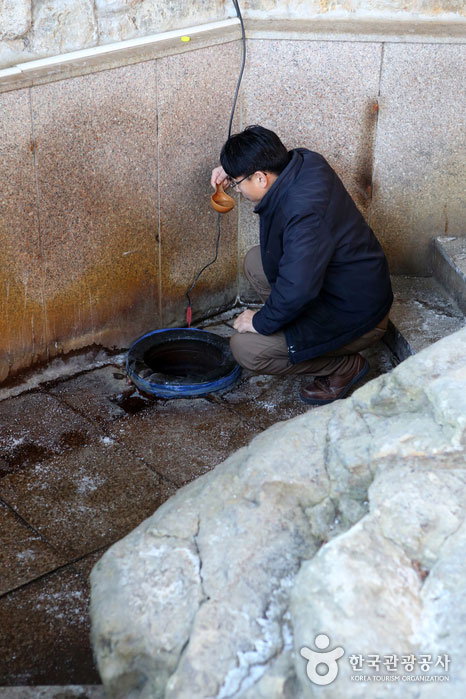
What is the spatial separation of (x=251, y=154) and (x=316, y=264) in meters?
0.63

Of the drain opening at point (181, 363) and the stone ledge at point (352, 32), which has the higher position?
the stone ledge at point (352, 32)

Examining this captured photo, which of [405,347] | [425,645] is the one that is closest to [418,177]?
[405,347]

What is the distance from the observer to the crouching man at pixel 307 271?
3.83m

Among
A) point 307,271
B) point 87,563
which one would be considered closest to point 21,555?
point 87,563

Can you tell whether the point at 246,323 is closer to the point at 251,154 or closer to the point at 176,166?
the point at 251,154

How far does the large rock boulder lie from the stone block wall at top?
8.24 feet

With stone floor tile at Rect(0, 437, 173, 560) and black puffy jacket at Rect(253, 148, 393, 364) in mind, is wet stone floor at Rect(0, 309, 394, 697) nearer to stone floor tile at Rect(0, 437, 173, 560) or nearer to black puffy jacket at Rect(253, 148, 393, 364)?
stone floor tile at Rect(0, 437, 173, 560)

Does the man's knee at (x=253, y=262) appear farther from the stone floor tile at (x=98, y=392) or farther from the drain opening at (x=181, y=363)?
the stone floor tile at (x=98, y=392)

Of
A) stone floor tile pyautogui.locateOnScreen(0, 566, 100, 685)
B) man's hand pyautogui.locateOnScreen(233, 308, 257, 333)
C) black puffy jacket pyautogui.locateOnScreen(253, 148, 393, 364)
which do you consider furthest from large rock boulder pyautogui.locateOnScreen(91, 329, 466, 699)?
man's hand pyautogui.locateOnScreen(233, 308, 257, 333)

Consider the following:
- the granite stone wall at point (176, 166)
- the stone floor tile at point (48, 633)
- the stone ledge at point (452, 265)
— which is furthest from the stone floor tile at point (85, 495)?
the stone ledge at point (452, 265)

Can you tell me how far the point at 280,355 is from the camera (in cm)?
424

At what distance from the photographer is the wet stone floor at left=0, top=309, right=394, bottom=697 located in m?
2.84

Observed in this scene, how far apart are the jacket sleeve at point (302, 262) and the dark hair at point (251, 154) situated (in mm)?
314

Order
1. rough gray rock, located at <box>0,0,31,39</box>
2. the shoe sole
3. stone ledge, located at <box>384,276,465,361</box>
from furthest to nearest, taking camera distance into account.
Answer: stone ledge, located at <box>384,276,465,361</box> → the shoe sole → rough gray rock, located at <box>0,0,31,39</box>
